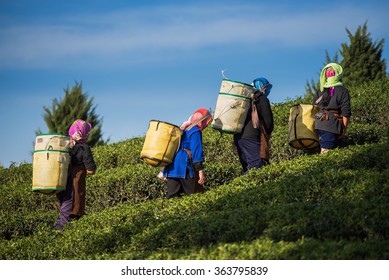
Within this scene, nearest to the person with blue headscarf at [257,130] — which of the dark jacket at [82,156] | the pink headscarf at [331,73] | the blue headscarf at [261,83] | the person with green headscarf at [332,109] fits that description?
the blue headscarf at [261,83]

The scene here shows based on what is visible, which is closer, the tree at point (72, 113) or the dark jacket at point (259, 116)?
the dark jacket at point (259, 116)

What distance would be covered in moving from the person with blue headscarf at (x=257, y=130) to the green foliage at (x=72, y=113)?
18.7m

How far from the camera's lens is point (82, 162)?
11.2 metres

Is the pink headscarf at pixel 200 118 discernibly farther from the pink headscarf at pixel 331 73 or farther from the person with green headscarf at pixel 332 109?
the pink headscarf at pixel 331 73

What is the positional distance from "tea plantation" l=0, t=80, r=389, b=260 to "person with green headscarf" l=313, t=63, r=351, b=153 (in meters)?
0.37

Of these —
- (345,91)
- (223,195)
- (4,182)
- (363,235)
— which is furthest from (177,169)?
(4,182)

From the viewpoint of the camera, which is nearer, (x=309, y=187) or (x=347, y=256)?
(x=347, y=256)

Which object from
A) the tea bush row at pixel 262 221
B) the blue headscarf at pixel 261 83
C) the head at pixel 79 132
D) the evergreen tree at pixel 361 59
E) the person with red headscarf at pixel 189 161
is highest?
the evergreen tree at pixel 361 59

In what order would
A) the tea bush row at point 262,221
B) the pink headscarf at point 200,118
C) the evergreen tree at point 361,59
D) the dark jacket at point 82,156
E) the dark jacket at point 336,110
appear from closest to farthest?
the tea bush row at point 262,221 → the pink headscarf at point 200,118 → the dark jacket at point 82,156 → the dark jacket at point 336,110 → the evergreen tree at point 361,59

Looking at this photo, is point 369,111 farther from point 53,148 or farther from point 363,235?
point 363,235

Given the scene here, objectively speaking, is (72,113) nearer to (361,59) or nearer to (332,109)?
(361,59)

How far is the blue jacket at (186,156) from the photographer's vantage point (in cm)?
1054

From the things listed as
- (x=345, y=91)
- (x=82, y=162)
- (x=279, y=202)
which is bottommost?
(x=279, y=202)

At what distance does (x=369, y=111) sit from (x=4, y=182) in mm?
8042
